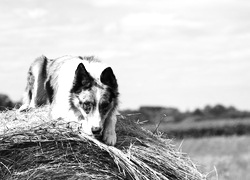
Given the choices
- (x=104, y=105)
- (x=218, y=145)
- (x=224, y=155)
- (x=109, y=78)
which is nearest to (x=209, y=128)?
(x=218, y=145)

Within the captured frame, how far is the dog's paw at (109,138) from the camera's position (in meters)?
6.62

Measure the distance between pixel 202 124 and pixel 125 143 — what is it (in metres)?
25.3

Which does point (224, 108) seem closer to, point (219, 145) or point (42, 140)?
point (219, 145)

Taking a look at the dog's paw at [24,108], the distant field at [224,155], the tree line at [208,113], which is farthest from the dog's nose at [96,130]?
the tree line at [208,113]

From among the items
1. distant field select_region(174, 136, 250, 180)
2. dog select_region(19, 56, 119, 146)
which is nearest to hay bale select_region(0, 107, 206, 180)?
dog select_region(19, 56, 119, 146)

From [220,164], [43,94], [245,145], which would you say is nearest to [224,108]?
[245,145]

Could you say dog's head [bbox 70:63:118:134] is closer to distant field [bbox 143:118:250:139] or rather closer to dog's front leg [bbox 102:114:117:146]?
dog's front leg [bbox 102:114:117:146]

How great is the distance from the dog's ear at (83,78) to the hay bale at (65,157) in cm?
58

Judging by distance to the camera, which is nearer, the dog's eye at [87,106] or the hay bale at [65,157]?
the hay bale at [65,157]

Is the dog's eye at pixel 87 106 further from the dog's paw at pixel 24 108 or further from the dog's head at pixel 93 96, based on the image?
the dog's paw at pixel 24 108

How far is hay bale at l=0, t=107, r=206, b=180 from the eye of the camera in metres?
6.22

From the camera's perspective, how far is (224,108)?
40.3 meters

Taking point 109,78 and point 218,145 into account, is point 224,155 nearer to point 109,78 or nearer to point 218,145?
point 218,145

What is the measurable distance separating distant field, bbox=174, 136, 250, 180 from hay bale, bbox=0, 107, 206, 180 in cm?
1011
